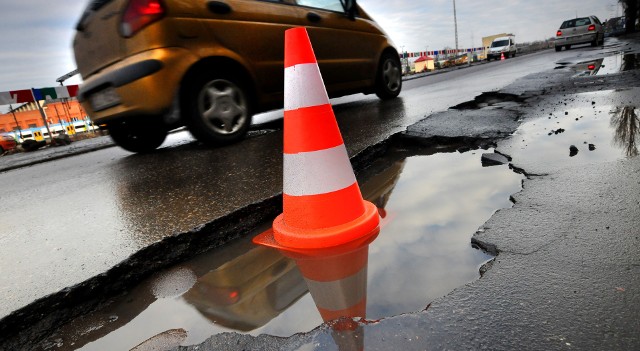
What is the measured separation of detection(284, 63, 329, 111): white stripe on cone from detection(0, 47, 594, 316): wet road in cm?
61

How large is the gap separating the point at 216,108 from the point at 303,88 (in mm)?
2081

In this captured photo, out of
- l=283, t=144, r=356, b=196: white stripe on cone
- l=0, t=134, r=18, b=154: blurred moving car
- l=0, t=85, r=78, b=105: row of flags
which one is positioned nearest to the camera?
l=283, t=144, r=356, b=196: white stripe on cone

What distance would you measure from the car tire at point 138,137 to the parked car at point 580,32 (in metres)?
22.2

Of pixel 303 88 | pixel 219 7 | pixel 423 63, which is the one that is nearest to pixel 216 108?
pixel 219 7

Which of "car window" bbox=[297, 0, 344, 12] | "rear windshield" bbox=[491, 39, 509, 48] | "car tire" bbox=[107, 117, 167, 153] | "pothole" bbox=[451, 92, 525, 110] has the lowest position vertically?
"pothole" bbox=[451, 92, 525, 110]

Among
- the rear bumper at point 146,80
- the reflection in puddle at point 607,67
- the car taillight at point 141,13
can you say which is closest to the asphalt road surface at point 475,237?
the rear bumper at point 146,80

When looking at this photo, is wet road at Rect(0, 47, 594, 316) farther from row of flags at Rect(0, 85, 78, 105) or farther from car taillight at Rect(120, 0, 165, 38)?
row of flags at Rect(0, 85, 78, 105)

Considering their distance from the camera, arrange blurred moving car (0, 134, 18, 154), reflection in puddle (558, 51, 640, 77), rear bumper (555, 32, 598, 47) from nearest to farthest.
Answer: reflection in puddle (558, 51, 640, 77), blurred moving car (0, 134, 18, 154), rear bumper (555, 32, 598, 47)

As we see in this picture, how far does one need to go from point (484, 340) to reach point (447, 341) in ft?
0.30

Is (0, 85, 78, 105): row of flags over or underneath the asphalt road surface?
over

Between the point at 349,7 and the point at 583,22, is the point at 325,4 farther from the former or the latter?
the point at 583,22

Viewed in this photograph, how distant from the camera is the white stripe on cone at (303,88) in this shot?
1.90 meters


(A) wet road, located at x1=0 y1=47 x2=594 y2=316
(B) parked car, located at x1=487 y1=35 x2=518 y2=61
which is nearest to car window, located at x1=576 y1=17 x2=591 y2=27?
(B) parked car, located at x1=487 y1=35 x2=518 y2=61

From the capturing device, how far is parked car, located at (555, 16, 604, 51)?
19.2 metres
